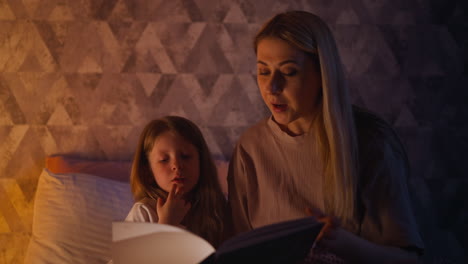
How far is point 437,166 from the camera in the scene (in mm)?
2117

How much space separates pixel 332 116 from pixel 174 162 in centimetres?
55

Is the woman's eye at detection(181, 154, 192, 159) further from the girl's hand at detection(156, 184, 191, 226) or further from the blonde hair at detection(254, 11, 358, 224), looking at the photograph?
the blonde hair at detection(254, 11, 358, 224)

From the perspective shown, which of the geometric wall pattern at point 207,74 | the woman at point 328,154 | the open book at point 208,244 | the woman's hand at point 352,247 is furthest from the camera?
the geometric wall pattern at point 207,74

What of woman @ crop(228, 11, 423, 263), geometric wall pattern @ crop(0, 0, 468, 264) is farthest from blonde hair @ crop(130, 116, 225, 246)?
geometric wall pattern @ crop(0, 0, 468, 264)

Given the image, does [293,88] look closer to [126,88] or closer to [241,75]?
[241,75]

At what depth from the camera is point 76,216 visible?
168 centimetres

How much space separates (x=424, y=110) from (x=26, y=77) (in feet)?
6.40

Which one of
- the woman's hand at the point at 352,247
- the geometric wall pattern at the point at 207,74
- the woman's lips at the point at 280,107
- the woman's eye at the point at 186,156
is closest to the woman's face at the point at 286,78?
the woman's lips at the point at 280,107

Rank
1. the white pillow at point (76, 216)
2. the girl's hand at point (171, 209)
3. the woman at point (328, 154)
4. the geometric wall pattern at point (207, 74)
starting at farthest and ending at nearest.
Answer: the geometric wall pattern at point (207, 74), the white pillow at point (76, 216), the girl's hand at point (171, 209), the woman at point (328, 154)

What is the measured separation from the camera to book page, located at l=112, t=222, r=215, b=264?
834 mm

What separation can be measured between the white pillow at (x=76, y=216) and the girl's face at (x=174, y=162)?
378mm

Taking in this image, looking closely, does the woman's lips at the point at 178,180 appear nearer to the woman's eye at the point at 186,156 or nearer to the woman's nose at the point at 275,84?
the woman's eye at the point at 186,156

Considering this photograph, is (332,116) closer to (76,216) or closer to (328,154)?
(328,154)

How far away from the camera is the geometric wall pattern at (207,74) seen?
82.9 inches
